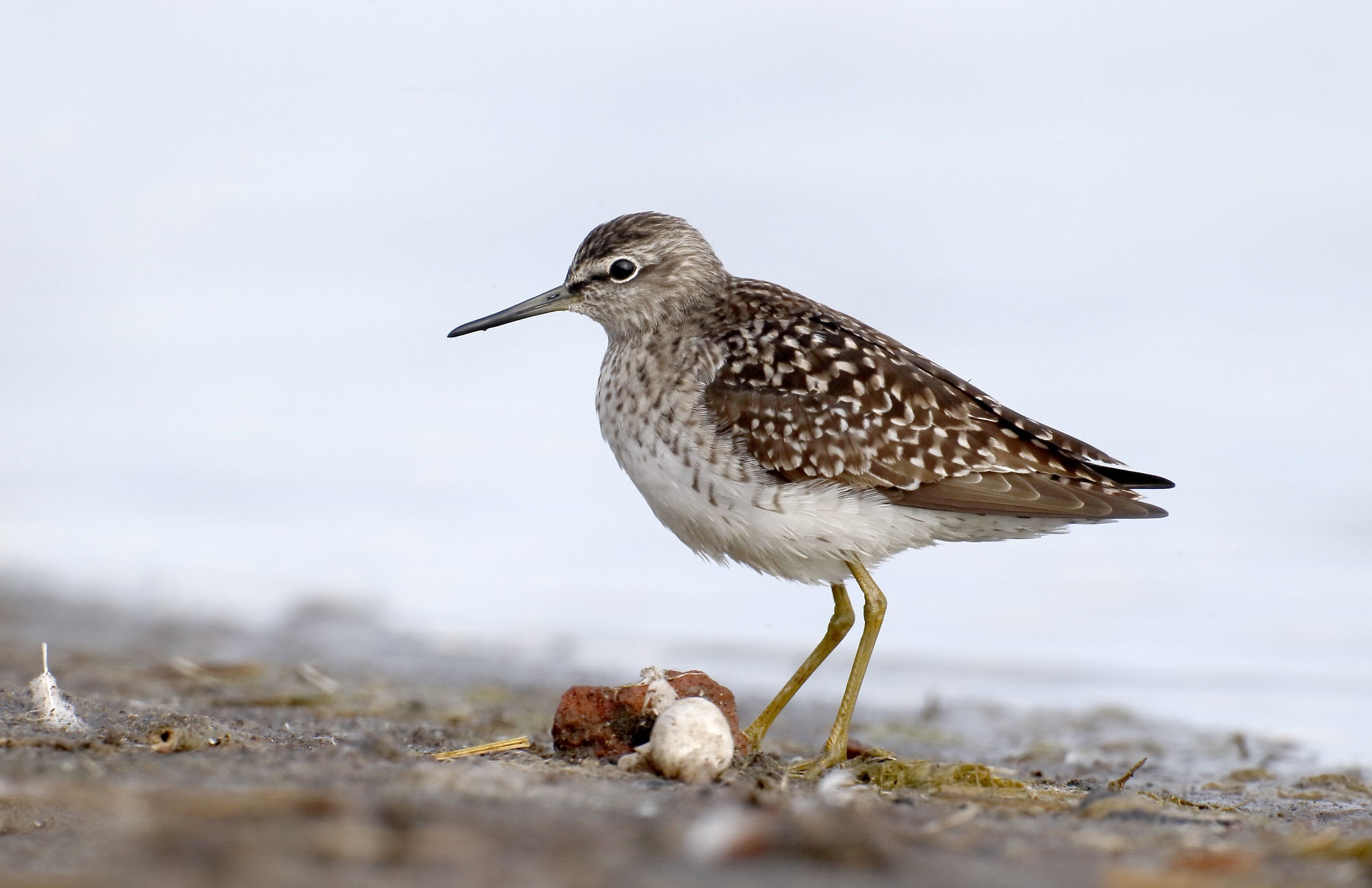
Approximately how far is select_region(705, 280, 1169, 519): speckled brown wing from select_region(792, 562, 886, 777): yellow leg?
0.53 m

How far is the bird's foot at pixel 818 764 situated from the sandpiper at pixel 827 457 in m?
0.03

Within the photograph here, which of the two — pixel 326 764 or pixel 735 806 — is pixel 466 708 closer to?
pixel 326 764

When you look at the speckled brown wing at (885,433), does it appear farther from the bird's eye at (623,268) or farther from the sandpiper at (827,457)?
the bird's eye at (623,268)

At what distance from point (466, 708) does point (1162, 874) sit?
5.72m

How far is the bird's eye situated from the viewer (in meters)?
7.90

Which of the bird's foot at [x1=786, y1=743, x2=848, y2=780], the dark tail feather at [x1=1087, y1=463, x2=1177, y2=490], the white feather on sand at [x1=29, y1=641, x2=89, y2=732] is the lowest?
the bird's foot at [x1=786, y1=743, x2=848, y2=780]

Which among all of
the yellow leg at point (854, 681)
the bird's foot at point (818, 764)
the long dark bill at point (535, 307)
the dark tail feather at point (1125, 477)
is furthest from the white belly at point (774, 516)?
the long dark bill at point (535, 307)

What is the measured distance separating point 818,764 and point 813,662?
1.09 metres

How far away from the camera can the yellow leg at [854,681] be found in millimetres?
6266

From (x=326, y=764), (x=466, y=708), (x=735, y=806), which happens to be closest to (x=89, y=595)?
(x=466, y=708)

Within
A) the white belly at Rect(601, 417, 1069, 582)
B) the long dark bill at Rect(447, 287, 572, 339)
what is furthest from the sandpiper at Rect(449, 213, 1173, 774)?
the long dark bill at Rect(447, 287, 572, 339)

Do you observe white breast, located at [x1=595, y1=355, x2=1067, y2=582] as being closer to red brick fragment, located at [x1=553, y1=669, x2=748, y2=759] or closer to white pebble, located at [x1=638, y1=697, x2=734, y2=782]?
red brick fragment, located at [x1=553, y1=669, x2=748, y2=759]

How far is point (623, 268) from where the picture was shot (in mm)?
7906

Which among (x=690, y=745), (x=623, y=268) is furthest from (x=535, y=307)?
(x=690, y=745)
